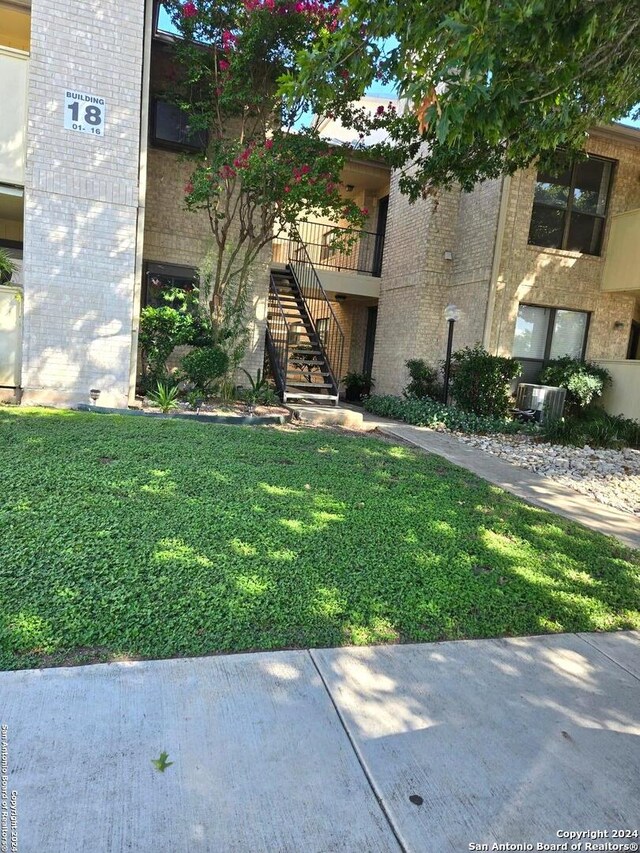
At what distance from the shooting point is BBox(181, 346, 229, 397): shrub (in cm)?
891

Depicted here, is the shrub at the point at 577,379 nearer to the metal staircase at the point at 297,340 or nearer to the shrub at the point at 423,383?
the shrub at the point at 423,383

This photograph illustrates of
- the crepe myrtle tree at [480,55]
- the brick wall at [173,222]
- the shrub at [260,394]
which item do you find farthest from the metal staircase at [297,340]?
the crepe myrtle tree at [480,55]

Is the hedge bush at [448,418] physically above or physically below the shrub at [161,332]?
below

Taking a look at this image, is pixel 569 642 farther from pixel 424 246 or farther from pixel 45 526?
pixel 424 246

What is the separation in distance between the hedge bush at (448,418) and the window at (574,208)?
4.06 metres

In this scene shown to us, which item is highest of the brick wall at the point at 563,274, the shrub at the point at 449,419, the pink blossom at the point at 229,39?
the pink blossom at the point at 229,39

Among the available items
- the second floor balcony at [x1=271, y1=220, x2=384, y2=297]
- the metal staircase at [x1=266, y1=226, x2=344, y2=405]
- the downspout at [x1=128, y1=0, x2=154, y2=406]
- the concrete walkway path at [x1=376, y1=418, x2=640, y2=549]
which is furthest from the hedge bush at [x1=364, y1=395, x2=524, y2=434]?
the downspout at [x1=128, y1=0, x2=154, y2=406]

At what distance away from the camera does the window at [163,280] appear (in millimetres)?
10602

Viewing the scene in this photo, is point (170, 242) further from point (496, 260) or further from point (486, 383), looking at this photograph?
point (486, 383)

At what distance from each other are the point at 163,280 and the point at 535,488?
8.05m

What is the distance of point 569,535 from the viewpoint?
4.88 m

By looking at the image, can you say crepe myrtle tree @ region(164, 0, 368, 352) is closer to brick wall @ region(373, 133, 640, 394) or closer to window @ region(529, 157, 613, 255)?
brick wall @ region(373, 133, 640, 394)

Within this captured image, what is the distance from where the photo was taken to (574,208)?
11.7 meters

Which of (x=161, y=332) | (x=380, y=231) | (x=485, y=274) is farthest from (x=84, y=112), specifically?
(x=380, y=231)
